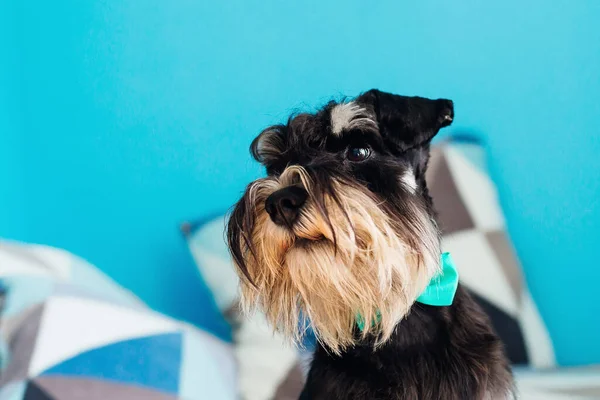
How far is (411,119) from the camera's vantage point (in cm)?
118

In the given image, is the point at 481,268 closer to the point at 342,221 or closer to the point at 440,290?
the point at 440,290

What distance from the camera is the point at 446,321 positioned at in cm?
127

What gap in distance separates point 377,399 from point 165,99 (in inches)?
59.0

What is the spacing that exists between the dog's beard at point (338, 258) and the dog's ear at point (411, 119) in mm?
133

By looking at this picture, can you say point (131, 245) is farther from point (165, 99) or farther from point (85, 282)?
point (165, 99)

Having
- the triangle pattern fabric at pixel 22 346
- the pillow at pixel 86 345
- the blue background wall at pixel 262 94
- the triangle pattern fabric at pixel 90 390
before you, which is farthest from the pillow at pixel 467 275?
the triangle pattern fabric at pixel 22 346

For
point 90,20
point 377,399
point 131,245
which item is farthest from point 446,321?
point 90,20

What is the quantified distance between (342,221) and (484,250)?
3.58 feet

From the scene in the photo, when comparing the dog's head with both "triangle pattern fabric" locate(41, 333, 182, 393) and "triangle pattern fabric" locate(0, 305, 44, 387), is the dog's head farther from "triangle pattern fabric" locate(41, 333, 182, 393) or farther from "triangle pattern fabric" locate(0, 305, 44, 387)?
"triangle pattern fabric" locate(0, 305, 44, 387)

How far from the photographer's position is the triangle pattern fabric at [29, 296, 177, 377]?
1633 millimetres

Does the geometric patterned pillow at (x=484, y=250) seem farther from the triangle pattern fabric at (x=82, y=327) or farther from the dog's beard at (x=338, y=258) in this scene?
the triangle pattern fabric at (x=82, y=327)

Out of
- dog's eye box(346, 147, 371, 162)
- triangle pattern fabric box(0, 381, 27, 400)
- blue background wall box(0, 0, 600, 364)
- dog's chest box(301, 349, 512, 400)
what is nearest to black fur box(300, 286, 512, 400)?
dog's chest box(301, 349, 512, 400)

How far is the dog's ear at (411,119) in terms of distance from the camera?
1.18 m

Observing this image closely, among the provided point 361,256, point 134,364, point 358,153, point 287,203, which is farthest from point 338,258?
point 134,364
